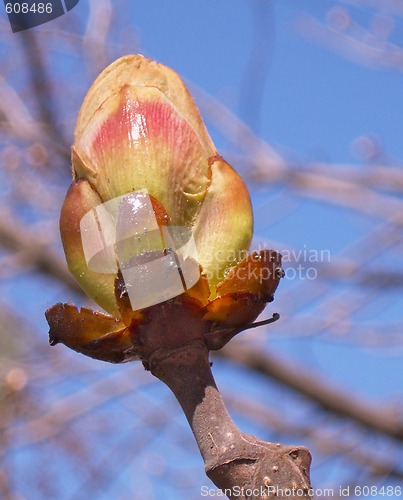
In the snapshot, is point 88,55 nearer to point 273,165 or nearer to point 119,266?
point 273,165

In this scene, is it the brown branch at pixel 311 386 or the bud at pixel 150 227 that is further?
the brown branch at pixel 311 386

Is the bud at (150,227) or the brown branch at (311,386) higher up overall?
the bud at (150,227)

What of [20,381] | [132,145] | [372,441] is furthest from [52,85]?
[132,145]
